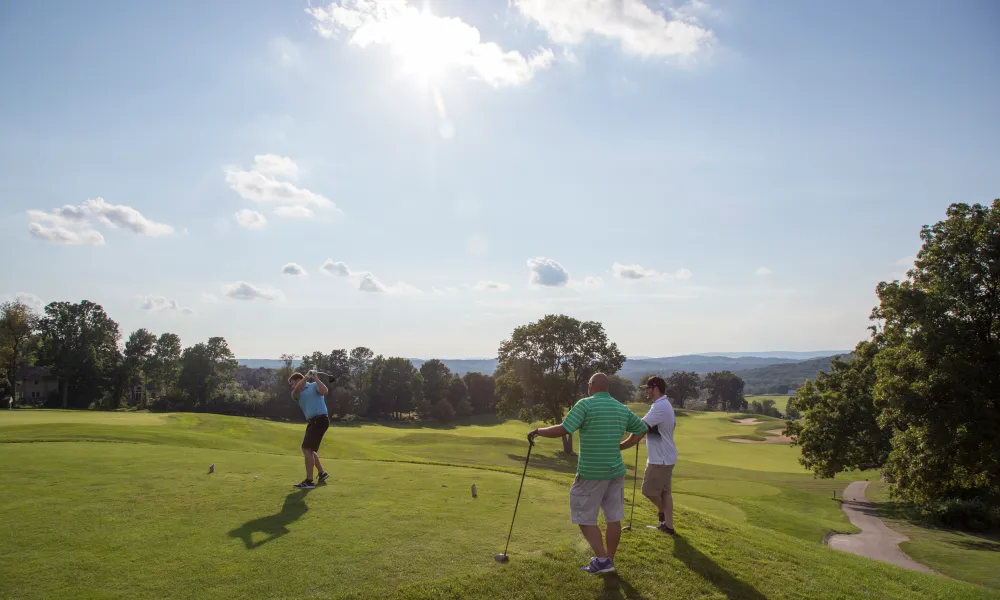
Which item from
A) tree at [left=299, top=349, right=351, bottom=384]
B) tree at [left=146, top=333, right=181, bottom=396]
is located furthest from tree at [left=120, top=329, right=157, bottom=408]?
tree at [left=299, top=349, right=351, bottom=384]

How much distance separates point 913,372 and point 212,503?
23315 mm

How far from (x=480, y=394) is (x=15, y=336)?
72035 mm

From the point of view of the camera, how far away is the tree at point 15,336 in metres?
66.5

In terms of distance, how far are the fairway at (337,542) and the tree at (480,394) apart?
8831 centimetres

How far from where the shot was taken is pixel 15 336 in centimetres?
6894

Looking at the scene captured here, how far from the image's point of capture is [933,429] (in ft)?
59.8

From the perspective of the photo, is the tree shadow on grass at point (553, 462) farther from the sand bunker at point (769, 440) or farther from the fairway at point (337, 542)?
the sand bunker at point (769, 440)

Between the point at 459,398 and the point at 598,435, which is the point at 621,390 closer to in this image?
the point at 459,398

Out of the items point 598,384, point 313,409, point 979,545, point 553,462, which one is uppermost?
point 598,384

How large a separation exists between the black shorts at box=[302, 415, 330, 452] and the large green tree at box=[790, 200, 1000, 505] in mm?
20525

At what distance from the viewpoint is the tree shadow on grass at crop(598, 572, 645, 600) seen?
22.0 ft

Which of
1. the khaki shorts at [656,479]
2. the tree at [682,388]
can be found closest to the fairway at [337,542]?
the khaki shorts at [656,479]

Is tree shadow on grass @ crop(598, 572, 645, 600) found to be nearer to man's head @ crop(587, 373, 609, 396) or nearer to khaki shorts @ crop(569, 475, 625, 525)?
khaki shorts @ crop(569, 475, 625, 525)

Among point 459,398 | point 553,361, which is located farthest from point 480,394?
point 553,361
